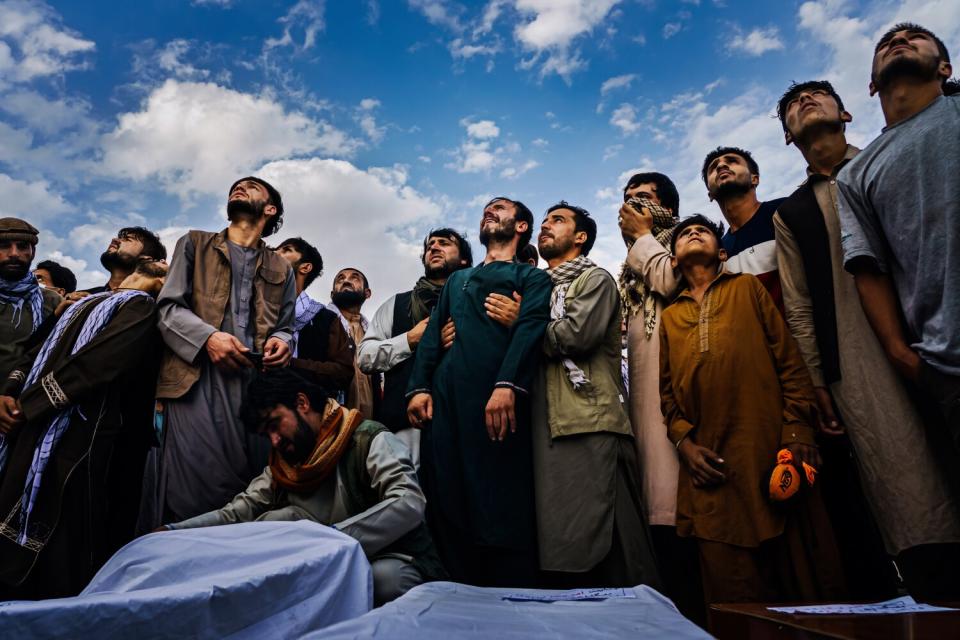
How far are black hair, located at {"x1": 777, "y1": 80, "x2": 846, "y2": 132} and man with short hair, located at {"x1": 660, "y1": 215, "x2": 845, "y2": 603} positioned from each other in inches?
36.5

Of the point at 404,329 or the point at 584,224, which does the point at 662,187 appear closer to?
the point at 584,224

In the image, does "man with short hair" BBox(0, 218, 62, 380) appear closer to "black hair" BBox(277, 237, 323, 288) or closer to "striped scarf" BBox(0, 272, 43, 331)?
"striped scarf" BBox(0, 272, 43, 331)

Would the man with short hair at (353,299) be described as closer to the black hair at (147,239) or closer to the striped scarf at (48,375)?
the black hair at (147,239)

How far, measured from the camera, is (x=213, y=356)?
10.8 ft

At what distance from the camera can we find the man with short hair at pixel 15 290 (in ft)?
14.1

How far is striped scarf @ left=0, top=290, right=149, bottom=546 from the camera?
2.84 m

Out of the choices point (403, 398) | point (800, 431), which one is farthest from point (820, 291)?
point (403, 398)

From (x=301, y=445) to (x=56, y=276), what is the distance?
16.7 ft

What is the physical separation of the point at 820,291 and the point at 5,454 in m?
4.12

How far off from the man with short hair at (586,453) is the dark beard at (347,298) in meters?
2.95

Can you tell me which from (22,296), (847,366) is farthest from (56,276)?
(847,366)

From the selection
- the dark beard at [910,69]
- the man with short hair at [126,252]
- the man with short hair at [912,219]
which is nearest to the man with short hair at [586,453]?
the man with short hair at [912,219]

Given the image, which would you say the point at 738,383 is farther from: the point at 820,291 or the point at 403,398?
the point at 403,398

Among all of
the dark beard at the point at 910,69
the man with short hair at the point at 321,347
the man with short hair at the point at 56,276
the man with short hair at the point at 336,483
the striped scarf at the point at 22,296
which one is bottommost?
the man with short hair at the point at 336,483
